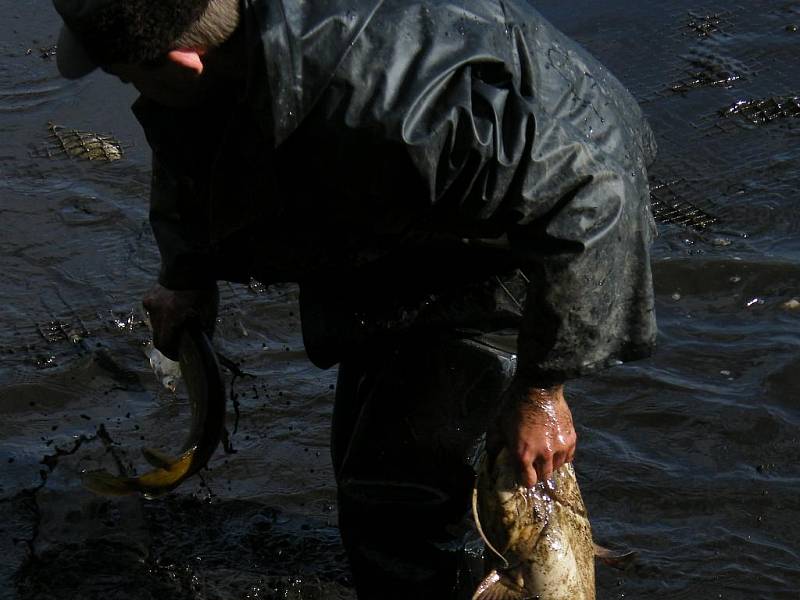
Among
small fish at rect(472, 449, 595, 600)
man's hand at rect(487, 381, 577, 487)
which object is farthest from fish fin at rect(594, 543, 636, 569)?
man's hand at rect(487, 381, 577, 487)

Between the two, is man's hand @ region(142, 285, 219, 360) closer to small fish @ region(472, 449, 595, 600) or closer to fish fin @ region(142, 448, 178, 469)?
fish fin @ region(142, 448, 178, 469)

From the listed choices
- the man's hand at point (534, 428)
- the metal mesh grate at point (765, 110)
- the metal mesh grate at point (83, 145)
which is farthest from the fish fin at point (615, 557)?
the metal mesh grate at point (83, 145)

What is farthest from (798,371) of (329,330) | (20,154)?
(20,154)

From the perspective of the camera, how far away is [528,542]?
3.36 metres

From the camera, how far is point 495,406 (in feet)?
11.2

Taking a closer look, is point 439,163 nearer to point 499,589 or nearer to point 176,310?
point 499,589

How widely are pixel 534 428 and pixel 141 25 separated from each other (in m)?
1.31

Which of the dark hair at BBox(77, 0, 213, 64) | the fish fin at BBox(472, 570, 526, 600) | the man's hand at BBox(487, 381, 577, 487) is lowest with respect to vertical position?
the fish fin at BBox(472, 570, 526, 600)

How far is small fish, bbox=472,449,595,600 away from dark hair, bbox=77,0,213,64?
4.41ft

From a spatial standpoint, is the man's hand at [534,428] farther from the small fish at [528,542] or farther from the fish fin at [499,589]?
the fish fin at [499,589]

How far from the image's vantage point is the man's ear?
2.69 metres

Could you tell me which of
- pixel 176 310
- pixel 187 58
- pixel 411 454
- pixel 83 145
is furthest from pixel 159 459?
pixel 83 145

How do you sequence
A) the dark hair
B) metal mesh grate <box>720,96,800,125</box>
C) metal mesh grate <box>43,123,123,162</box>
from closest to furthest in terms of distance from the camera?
the dark hair
metal mesh grate <box>720,96,800,125</box>
metal mesh grate <box>43,123,123,162</box>

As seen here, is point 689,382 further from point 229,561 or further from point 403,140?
point 403,140
